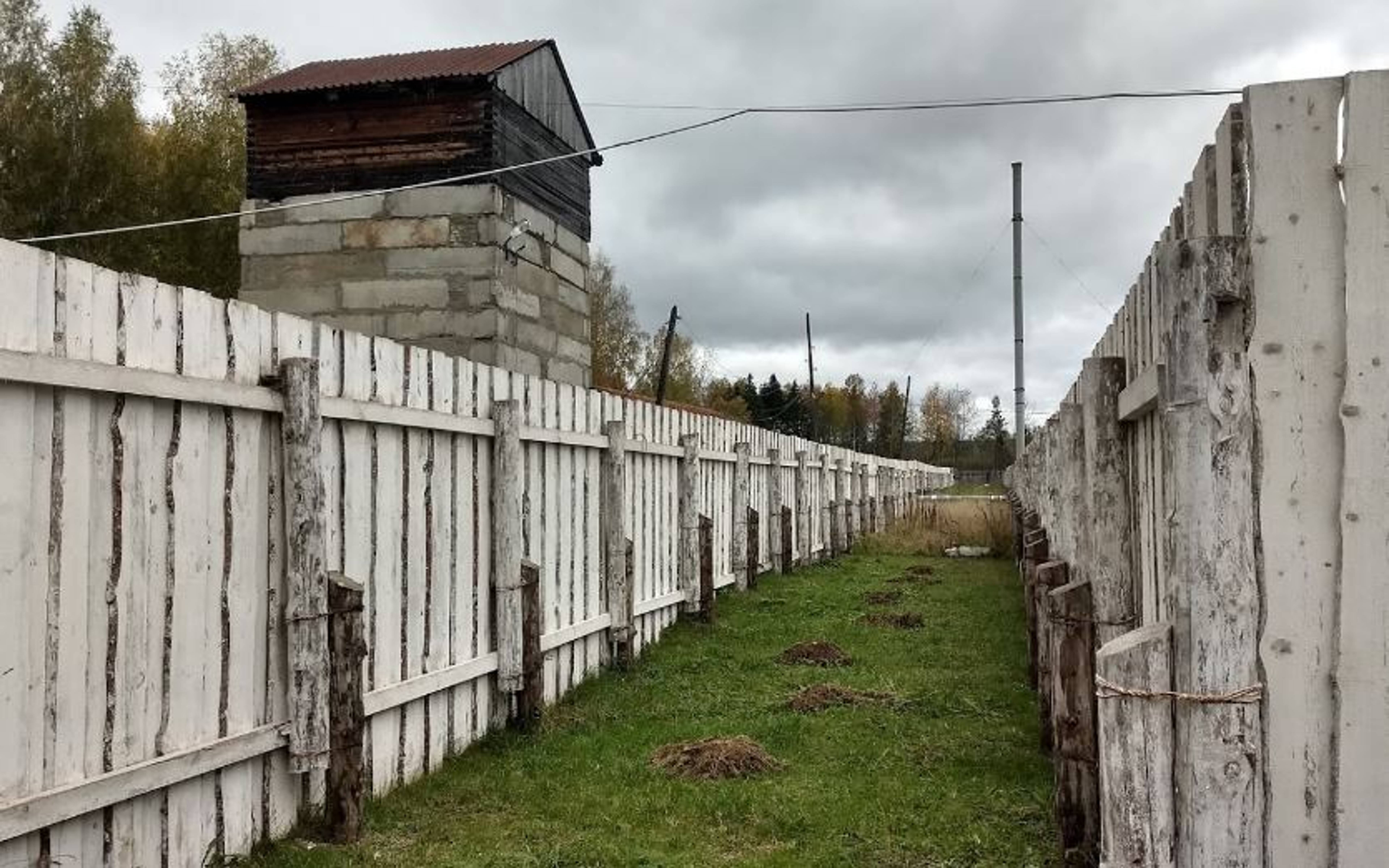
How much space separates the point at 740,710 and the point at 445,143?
9.23 meters

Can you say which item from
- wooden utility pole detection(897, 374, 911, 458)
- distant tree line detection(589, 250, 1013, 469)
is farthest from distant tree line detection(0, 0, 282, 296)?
wooden utility pole detection(897, 374, 911, 458)

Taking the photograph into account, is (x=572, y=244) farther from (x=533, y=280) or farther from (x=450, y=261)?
(x=450, y=261)

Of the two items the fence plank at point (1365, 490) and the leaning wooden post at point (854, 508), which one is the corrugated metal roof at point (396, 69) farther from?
the fence plank at point (1365, 490)

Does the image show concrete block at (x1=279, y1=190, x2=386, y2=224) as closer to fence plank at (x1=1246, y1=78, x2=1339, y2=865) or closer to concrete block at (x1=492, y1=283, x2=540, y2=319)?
concrete block at (x1=492, y1=283, x2=540, y2=319)

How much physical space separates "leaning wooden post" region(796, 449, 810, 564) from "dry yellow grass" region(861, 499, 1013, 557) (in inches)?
136

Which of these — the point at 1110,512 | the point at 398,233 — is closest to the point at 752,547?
the point at 398,233

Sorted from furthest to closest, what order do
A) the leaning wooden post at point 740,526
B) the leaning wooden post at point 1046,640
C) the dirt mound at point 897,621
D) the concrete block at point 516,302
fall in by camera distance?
1. the concrete block at point 516,302
2. the leaning wooden post at point 740,526
3. the dirt mound at point 897,621
4. the leaning wooden post at point 1046,640

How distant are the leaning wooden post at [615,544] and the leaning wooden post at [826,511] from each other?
34.3 ft

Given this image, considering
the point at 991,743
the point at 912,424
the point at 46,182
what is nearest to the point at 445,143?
the point at 991,743

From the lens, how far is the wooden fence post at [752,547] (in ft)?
43.5

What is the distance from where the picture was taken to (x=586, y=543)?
7922mm

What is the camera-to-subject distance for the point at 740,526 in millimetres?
13086

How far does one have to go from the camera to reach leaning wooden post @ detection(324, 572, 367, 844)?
4.54 m

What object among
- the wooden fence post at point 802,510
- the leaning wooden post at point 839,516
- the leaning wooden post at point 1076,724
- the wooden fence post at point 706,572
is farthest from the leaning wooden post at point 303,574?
the leaning wooden post at point 839,516
